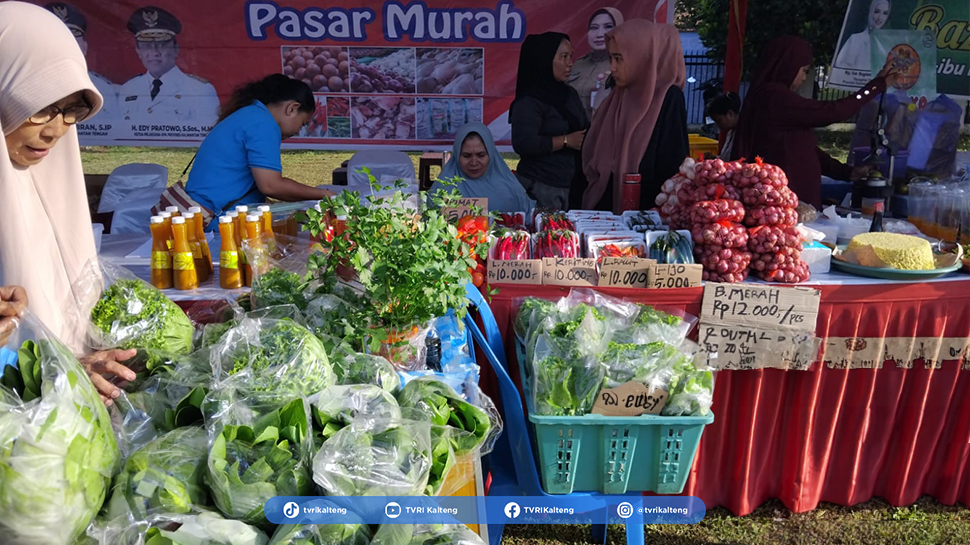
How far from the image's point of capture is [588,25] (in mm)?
6117

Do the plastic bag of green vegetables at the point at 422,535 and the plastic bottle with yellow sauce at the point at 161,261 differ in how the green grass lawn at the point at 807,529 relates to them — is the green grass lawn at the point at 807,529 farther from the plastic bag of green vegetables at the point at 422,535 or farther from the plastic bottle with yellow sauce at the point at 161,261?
the plastic bag of green vegetables at the point at 422,535

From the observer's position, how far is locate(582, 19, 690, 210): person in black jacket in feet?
12.6

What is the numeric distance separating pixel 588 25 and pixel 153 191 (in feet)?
12.8

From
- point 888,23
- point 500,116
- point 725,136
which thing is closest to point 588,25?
point 500,116

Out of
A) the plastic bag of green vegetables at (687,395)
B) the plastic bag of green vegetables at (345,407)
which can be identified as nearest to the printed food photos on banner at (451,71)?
the plastic bag of green vegetables at (687,395)

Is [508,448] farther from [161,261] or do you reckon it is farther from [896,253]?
[896,253]

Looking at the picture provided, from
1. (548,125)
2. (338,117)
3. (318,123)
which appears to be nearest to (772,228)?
(548,125)

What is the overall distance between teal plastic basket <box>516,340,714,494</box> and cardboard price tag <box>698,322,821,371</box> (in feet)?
2.13

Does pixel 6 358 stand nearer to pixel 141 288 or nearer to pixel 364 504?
pixel 141 288

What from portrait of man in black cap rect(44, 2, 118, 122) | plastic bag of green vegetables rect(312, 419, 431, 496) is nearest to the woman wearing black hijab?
plastic bag of green vegetables rect(312, 419, 431, 496)

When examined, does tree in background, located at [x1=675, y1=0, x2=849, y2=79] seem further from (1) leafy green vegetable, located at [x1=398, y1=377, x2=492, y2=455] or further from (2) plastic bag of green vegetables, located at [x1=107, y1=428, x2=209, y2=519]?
(2) plastic bag of green vegetables, located at [x1=107, y1=428, x2=209, y2=519]

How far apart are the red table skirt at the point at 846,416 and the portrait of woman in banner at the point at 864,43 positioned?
3136 millimetres

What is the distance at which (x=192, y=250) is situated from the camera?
248 cm

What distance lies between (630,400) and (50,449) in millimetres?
1433
